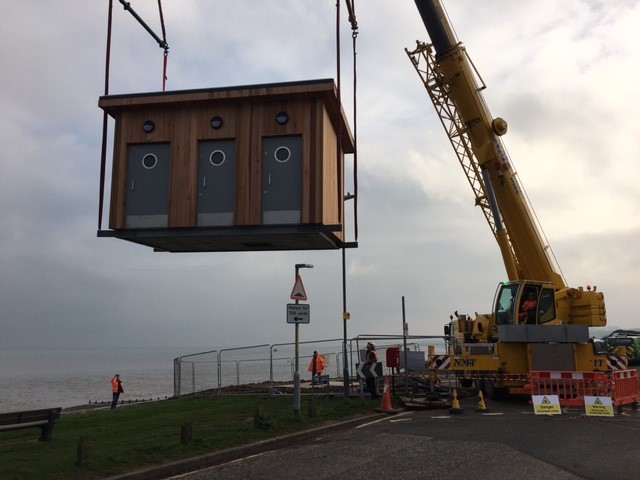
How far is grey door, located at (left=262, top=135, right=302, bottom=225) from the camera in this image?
34.5 feet

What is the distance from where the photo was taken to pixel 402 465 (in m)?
8.37

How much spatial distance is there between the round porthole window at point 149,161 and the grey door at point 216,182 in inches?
35.2

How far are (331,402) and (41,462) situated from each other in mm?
8731

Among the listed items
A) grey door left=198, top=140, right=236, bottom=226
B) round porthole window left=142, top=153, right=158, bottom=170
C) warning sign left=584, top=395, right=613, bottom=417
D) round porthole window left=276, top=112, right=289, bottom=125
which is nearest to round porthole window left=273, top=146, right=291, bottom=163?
round porthole window left=276, top=112, right=289, bottom=125

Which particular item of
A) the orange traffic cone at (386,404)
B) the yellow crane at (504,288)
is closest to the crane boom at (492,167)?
the yellow crane at (504,288)

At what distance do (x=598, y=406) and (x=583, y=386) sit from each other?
127 cm

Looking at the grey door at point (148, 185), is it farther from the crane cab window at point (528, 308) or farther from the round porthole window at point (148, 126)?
Result: the crane cab window at point (528, 308)

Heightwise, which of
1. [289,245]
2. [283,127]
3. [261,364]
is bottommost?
[261,364]

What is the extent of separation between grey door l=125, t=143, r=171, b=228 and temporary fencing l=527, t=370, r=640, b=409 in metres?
10.4

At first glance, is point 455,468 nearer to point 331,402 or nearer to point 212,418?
point 212,418

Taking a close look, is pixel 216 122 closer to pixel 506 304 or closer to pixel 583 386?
pixel 506 304

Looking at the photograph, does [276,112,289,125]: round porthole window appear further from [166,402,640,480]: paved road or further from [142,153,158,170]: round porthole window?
[166,402,640,480]: paved road

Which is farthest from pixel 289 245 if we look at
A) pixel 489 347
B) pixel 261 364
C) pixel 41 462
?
pixel 261 364

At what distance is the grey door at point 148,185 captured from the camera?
10.9 metres
